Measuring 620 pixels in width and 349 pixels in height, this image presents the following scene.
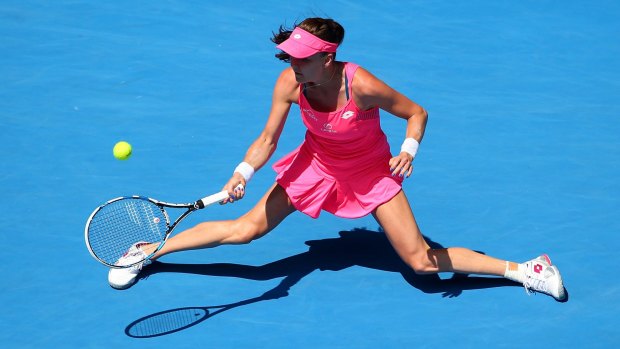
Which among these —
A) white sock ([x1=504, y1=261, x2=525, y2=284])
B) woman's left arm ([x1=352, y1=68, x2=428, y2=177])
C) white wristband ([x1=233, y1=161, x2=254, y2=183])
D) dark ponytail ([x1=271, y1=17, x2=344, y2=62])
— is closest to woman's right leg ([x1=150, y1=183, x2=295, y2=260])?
white wristband ([x1=233, y1=161, x2=254, y2=183])

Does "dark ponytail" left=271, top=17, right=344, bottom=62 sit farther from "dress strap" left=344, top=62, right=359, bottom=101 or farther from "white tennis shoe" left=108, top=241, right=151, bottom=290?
"white tennis shoe" left=108, top=241, right=151, bottom=290

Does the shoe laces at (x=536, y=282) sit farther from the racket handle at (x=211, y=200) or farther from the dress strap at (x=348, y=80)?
the racket handle at (x=211, y=200)

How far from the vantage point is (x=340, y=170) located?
551 centimetres

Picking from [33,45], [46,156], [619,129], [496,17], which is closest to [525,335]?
[619,129]

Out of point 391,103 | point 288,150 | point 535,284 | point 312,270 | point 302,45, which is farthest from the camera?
point 288,150

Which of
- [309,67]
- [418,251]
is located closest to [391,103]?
[309,67]

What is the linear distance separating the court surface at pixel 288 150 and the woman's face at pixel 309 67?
4.41ft

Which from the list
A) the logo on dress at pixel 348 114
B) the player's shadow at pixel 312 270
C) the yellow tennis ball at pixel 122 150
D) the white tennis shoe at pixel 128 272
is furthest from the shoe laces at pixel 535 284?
the yellow tennis ball at pixel 122 150

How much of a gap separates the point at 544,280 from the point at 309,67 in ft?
6.17

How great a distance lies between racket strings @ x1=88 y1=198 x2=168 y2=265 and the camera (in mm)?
5375

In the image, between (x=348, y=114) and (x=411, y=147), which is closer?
(x=411, y=147)

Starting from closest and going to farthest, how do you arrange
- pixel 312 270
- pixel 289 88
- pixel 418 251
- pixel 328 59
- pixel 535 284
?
1. pixel 328 59
2. pixel 289 88
3. pixel 418 251
4. pixel 535 284
5. pixel 312 270

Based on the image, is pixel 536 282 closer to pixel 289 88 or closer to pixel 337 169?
pixel 337 169

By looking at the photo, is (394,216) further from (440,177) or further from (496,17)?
(496,17)
